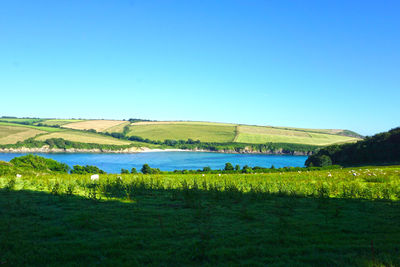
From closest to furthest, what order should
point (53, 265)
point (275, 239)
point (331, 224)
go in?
point (53, 265)
point (275, 239)
point (331, 224)

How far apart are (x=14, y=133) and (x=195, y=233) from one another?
658 feet

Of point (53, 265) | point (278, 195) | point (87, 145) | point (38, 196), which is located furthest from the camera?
point (87, 145)

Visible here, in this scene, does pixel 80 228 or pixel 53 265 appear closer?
pixel 53 265

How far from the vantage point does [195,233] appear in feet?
23.3

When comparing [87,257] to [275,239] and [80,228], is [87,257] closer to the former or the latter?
[80,228]

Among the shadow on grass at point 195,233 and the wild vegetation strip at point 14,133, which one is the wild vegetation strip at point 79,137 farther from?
the shadow on grass at point 195,233

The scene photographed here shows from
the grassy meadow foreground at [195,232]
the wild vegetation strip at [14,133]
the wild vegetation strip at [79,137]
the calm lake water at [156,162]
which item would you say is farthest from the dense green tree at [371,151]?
the wild vegetation strip at [14,133]

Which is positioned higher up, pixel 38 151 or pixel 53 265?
pixel 53 265

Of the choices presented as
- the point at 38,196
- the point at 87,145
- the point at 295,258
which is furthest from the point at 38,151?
the point at 295,258

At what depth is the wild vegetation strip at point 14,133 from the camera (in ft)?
532

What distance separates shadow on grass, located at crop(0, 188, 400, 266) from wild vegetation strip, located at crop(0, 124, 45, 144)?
18188cm

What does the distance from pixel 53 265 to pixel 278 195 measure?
1047 centimetres

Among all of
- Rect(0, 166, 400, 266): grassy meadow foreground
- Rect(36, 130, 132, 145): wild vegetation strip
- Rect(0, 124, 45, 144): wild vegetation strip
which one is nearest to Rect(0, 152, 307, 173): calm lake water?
Rect(0, 124, 45, 144): wild vegetation strip

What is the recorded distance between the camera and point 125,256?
5.57 meters
